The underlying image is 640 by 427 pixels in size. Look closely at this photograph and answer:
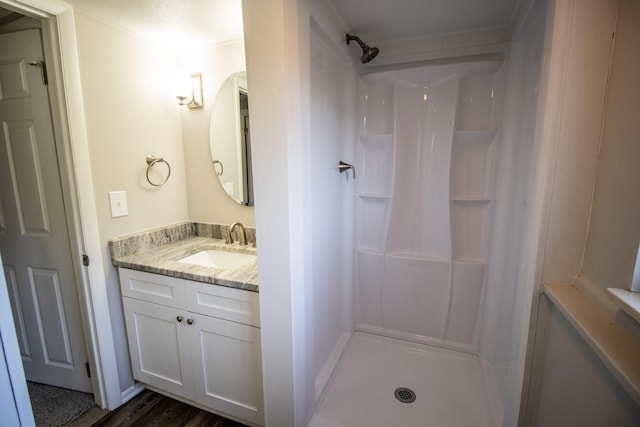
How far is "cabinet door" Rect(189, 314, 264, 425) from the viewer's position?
51.6 inches

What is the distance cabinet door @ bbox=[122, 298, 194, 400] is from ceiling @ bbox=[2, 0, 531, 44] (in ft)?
5.03

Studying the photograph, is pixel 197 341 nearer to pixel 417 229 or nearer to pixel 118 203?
pixel 118 203

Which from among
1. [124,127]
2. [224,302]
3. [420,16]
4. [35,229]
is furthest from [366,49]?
[35,229]

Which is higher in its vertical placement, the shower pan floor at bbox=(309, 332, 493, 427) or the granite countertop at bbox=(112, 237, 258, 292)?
the granite countertop at bbox=(112, 237, 258, 292)

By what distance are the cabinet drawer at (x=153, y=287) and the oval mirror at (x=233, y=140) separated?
0.66 meters

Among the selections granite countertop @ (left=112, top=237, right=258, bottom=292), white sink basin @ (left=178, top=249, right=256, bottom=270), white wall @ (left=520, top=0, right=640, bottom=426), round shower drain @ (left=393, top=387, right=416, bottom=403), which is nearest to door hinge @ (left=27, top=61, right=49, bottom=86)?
granite countertop @ (left=112, top=237, right=258, bottom=292)

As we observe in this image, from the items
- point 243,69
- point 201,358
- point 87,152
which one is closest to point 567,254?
point 201,358

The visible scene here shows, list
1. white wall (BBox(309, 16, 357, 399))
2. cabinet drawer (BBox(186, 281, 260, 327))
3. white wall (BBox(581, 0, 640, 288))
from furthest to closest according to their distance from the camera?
white wall (BBox(309, 16, 357, 399)), cabinet drawer (BBox(186, 281, 260, 327)), white wall (BBox(581, 0, 640, 288))

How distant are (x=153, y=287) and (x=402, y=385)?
1563 millimetres

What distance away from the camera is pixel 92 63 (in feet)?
4.63

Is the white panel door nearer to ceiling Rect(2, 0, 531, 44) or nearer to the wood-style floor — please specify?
the wood-style floor

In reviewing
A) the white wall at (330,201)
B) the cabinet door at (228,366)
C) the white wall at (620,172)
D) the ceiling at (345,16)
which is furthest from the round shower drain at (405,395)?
the ceiling at (345,16)

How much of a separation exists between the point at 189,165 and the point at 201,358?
4.17 ft

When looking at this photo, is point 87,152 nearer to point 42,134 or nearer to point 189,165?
point 42,134
